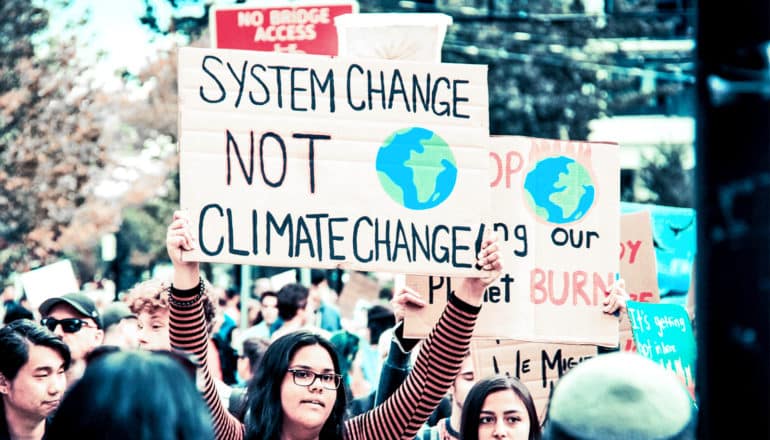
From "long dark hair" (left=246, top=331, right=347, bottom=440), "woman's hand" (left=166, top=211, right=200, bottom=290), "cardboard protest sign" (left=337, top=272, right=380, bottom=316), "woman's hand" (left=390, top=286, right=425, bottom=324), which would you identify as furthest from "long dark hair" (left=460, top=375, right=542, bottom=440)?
"cardboard protest sign" (left=337, top=272, right=380, bottom=316)

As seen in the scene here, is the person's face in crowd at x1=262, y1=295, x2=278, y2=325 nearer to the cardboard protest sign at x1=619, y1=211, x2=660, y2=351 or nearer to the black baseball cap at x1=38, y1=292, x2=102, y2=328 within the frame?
the black baseball cap at x1=38, y1=292, x2=102, y2=328

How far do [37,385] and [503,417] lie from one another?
5.54ft

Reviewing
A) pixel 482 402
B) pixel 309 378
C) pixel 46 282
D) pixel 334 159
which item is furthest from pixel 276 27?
pixel 309 378

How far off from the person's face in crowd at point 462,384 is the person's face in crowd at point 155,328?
123 centimetres

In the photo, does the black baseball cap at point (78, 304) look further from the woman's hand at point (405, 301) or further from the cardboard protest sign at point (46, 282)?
the woman's hand at point (405, 301)

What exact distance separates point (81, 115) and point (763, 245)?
91.4 ft

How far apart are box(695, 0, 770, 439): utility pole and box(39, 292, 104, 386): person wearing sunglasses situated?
5.05m

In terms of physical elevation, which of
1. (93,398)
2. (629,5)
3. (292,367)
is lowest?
(292,367)

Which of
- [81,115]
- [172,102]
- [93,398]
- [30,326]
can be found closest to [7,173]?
[81,115]

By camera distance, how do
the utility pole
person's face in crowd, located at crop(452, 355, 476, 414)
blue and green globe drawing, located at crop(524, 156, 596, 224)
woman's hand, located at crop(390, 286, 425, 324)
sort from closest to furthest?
the utility pole
woman's hand, located at crop(390, 286, 425, 324)
blue and green globe drawing, located at crop(524, 156, 596, 224)
person's face in crowd, located at crop(452, 355, 476, 414)

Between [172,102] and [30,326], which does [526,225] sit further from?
[172,102]

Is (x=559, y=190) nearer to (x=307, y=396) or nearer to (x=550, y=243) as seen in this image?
(x=550, y=243)

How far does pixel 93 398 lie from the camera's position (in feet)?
7.76

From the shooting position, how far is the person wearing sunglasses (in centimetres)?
649
